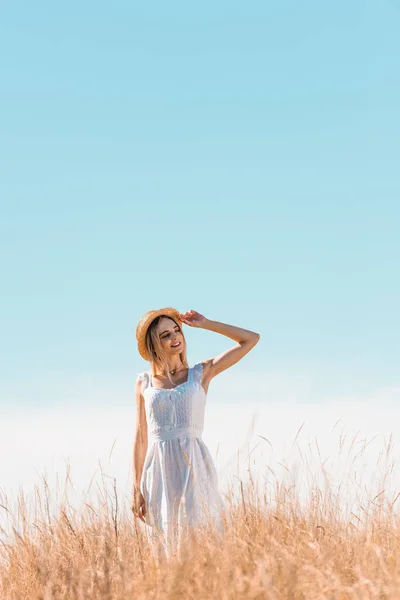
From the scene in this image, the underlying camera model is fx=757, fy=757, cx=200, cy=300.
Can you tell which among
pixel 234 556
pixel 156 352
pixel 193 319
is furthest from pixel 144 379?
pixel 234 556

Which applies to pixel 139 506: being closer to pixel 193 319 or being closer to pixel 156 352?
pixel 156 352

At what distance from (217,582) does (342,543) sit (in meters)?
1.35

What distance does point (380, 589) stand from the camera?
12.1 feet

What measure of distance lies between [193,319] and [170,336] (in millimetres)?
244

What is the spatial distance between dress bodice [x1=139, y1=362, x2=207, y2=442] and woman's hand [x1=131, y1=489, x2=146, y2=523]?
409 millimetres

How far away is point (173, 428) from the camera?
5434 mm

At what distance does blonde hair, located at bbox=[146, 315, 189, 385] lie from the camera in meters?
5.63

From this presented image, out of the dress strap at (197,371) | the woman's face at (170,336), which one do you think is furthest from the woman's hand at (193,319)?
the dress strap at (197,371)

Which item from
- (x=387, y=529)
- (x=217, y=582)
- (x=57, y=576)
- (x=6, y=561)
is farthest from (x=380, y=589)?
(x=6, y=561)

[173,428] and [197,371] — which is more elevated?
[197,371]

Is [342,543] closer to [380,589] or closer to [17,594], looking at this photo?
[380,589]

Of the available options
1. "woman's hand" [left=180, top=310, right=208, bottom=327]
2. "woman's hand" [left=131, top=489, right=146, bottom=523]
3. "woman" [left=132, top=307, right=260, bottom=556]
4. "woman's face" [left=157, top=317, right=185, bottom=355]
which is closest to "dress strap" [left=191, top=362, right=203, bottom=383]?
"woman" [left=132, top=307, right=260, bottom=556]

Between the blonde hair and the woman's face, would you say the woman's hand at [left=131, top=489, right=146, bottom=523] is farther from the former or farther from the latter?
the woman's face

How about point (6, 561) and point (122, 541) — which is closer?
point (122, 541)
